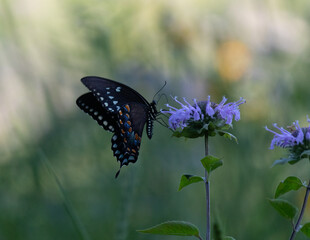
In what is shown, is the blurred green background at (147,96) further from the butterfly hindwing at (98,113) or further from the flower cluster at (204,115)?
the flower cluster at (204,115)

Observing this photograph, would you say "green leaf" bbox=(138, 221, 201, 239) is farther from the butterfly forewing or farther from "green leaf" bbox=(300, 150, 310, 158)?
the butterfly forewing

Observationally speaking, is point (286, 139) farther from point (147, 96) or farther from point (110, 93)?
point (147, 96)

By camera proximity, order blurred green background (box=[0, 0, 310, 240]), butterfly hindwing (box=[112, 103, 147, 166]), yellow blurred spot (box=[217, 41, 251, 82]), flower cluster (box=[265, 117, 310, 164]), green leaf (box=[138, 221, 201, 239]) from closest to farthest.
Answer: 1. green leaf (box=[138, 221, 201, 239])
2. flower cluster (box=[265, 117, 310, 164])
3. butterfly hindwing (box=[112, 103, 147, 166])
4. blurred green background (box=[0, 0, 310, 240])
5. yellow blurred spot (box=[217, 41, 251, 82])

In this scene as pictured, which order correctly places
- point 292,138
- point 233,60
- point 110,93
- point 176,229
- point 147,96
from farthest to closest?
point 147,96 → point 233,60 → point 110,93 → point 292,138 → point 176,229

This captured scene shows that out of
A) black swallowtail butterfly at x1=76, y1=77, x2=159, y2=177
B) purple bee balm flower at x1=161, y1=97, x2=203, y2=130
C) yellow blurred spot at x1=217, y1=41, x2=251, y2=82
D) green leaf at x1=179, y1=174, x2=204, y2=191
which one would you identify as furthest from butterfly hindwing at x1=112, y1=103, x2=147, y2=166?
yellow blurred spot at x1=217, y1=41, x2=251, y2=82

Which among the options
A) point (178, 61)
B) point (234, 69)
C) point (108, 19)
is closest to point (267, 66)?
point (234, 69)

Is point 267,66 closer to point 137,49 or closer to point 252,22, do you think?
point 252,22

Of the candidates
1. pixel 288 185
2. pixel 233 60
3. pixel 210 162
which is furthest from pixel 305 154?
pixel 233 60

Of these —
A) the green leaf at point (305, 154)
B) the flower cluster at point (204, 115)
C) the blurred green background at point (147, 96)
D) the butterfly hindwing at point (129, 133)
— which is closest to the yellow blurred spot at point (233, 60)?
the blurred green background at point (147, 96)
